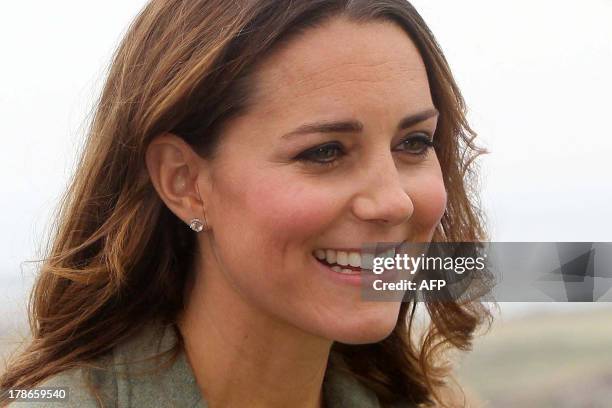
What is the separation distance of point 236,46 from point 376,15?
1.08ft

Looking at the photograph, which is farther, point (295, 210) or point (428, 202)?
point (428, 202)

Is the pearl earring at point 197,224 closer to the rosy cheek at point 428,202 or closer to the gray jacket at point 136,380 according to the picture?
the gray jacket at point 136,380

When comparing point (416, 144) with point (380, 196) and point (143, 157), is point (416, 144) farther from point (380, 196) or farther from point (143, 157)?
point (143, 157)

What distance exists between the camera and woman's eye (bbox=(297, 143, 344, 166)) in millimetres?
1845

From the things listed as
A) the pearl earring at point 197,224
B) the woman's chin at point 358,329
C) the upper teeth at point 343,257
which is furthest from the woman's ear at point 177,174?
the woman's chin at point 358,329

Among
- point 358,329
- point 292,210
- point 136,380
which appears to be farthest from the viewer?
point 136,380

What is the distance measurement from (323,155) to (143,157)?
46 cm

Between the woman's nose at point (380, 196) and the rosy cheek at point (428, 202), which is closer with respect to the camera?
the woman's nose at point (380, 196)

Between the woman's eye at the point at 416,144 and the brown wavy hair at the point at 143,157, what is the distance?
0.21 metres

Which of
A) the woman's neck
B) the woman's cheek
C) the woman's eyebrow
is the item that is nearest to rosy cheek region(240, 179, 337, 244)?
the woman's cheek

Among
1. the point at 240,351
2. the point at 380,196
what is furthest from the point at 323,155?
the point at 240,351

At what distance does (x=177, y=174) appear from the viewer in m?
2.01

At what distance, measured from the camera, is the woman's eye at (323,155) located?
72.6 inches

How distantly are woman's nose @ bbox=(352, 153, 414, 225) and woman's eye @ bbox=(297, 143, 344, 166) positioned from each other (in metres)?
0.08
